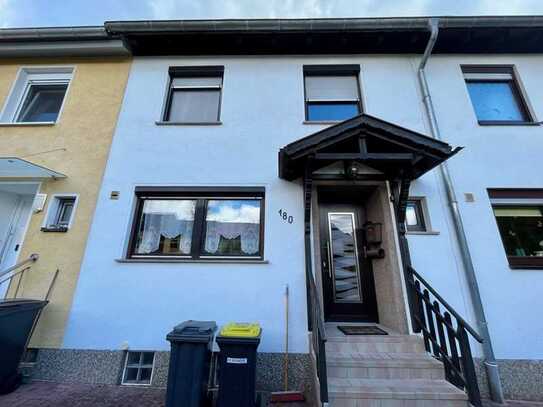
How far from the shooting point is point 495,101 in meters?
4.61

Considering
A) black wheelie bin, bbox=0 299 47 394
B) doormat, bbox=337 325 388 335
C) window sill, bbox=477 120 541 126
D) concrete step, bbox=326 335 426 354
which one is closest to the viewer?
black wheelie bin, bbox=0 299 47 394

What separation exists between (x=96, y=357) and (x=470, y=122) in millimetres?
7266

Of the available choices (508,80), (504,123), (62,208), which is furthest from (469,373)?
(62,208)

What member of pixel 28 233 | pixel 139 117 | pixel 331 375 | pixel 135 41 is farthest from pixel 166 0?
pixel 331 375

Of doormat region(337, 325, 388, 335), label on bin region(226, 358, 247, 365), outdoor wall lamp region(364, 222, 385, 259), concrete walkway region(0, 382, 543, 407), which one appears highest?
outdoor wall lamp region(364, 222, 385, 259)

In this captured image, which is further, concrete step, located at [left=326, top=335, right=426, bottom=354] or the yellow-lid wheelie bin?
concrete step, located at [left=326, top=335, right=426, bottom=354]

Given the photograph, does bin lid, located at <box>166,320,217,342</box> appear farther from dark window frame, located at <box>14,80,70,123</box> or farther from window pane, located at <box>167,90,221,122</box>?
dark window frame, located at <box>14,80,70,123</box>

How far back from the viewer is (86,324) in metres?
3.40

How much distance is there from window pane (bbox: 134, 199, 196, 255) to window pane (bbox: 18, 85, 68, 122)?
3.15 metres

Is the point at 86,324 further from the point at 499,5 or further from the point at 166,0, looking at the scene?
the point at 499,5

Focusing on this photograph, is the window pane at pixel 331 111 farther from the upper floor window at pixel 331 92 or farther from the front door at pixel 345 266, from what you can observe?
the front door at pixel 345 266

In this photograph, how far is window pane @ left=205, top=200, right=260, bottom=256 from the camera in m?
3.83

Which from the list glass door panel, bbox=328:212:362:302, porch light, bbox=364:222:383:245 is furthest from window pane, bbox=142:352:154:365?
porch light, bbox=364:222:383:245

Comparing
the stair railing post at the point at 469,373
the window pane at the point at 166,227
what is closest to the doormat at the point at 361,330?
the stair railing post at the point at 469,373
